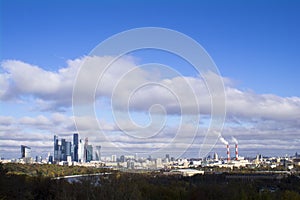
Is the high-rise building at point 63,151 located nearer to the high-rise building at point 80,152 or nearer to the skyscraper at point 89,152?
the high-rise building at point 80,152

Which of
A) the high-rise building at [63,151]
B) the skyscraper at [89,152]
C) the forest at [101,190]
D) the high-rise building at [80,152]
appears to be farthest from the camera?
the high-rise building at [63,151]

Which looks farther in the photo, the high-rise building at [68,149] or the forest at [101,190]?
the high-rise building at [68,149]

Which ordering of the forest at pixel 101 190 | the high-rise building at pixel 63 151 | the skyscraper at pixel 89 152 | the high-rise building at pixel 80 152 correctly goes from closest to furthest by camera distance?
the forest at pixel 101 190
the skyscraper at pixel 89 152
the high-rise building at pixel 80 152
the high-rise building at pixel 63 151

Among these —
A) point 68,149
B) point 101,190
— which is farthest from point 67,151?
point 101,190

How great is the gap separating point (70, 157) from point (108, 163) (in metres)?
41.6

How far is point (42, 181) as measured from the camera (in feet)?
98.9

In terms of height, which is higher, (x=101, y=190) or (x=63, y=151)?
(x=63, y=151)

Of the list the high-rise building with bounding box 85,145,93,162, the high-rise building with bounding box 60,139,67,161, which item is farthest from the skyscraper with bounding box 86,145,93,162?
the high-rise building with bounding box 60,139,67,161

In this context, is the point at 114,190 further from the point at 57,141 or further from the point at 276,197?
the point at 57,141

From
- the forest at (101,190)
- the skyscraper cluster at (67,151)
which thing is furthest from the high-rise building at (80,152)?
the forest at (101,190)

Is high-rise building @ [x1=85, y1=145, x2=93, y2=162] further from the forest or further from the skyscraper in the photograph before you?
the forest

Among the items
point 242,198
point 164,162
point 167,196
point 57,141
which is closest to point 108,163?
point 164,162

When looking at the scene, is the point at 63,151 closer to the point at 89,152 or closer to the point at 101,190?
the point at 89,152

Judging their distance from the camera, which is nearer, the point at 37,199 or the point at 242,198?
the point at 37,199
